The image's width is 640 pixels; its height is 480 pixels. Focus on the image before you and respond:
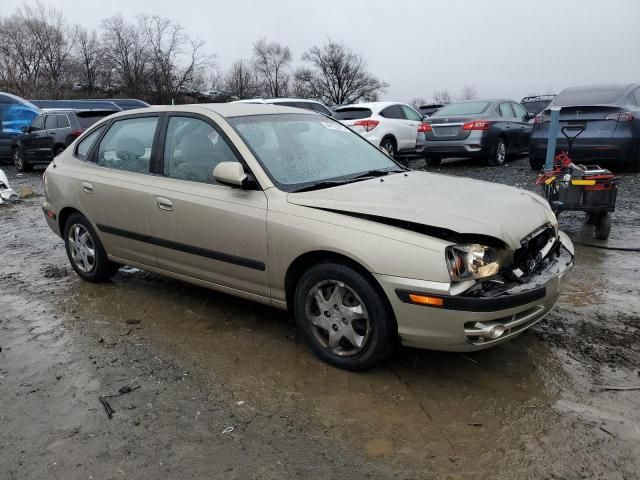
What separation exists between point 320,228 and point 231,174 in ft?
2.44

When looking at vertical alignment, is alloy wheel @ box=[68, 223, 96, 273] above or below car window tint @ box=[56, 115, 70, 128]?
below

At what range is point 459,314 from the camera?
293 centimetres

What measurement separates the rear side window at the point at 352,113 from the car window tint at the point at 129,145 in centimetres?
851

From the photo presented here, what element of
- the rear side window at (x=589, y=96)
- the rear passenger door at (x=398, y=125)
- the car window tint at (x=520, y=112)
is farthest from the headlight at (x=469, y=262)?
the car window tint at (x=520, y=112)

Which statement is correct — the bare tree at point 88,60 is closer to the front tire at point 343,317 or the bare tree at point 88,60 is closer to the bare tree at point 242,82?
the bare tree at point 242,82

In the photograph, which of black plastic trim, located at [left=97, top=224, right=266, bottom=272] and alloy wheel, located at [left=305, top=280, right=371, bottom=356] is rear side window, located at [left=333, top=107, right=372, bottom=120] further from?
alloy wheel, located at [left=305, top=280, right=371, bottom=356]

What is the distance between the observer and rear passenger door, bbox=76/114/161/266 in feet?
14.6

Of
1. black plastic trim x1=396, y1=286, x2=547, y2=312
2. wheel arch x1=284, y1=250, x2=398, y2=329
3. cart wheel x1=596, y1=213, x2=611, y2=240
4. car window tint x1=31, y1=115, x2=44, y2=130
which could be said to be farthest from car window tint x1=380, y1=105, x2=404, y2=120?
black plastic trim x1=396, y1=286, x2=547, y2=312

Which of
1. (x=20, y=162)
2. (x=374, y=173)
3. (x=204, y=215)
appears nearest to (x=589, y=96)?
(x=374, y=173)

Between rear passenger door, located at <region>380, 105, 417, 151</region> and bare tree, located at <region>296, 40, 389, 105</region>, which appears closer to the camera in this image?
rear passenger door, located at <region>380, 105, 417, 151</region>

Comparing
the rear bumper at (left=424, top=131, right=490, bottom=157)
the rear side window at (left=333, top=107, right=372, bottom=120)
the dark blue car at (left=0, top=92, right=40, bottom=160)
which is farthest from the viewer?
the dark blue car at (left=0, top=92, right=40, bottom=160)

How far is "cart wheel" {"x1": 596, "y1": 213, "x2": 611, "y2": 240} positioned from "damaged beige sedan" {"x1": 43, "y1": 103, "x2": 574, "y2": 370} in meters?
2.85

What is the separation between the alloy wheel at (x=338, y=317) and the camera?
3.29 m

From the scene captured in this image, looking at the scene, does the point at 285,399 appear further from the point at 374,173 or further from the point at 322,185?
the point at 374,173
